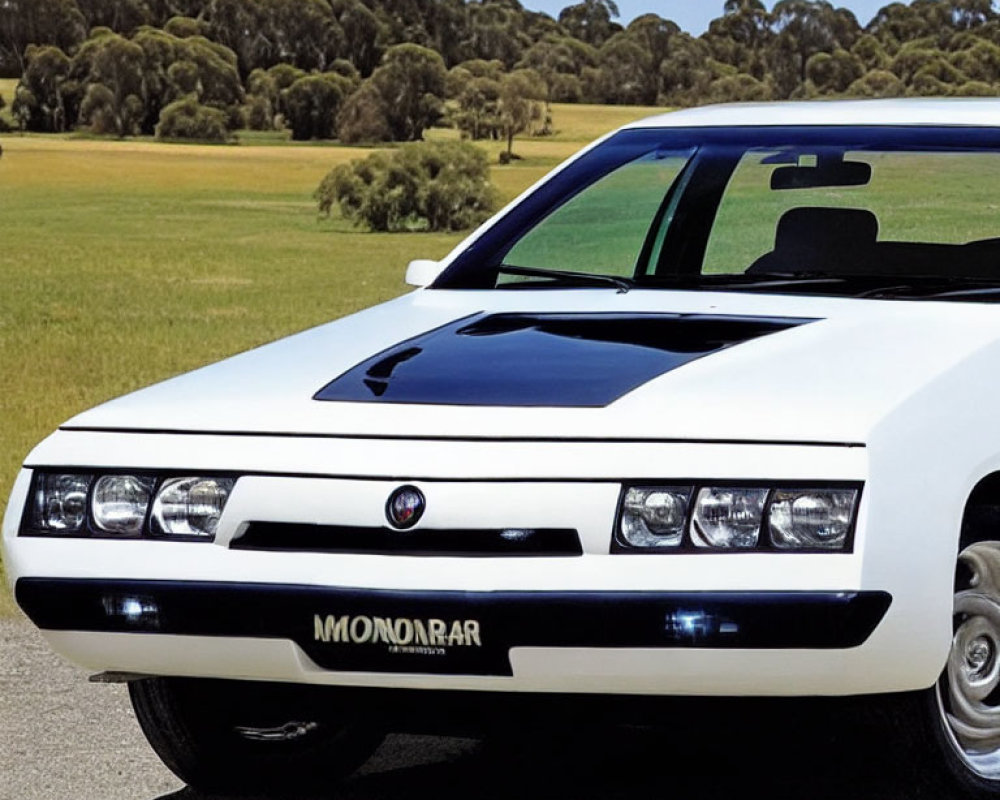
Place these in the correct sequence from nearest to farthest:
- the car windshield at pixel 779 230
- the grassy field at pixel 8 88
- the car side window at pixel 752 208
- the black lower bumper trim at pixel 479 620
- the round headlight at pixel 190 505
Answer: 1. the black lower bumper trim at pixel 479 620
2. the round headlight at pixel 190 505
3. the car windshield at pixel 779 230
4. the car side window at pixel 752 208
5. the grassy field at pixel 8 88

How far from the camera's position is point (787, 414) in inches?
174

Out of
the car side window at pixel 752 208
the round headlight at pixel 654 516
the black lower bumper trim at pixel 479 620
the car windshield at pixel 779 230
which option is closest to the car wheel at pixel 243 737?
the black lower bumper trim at pixel 479 620

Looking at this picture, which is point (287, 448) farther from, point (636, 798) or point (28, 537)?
point (636, 798)

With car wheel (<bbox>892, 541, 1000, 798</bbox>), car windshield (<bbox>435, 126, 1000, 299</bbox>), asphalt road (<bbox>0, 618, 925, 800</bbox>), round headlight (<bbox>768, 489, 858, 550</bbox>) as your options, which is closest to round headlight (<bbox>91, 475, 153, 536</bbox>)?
asphalt road (<bbox>0, 618, 925, 800</bbox>)

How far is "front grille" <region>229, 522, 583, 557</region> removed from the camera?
4.34 meters

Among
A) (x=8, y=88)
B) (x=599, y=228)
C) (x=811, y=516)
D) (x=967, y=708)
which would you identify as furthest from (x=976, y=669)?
(x=8, y=88)

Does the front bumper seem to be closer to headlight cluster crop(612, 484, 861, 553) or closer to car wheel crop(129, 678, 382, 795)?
headlight cluster crop(612, 484, 861, 553)

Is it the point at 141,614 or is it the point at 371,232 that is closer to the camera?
the point at 141,614

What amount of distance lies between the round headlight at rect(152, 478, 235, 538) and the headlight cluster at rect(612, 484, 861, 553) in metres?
0.75

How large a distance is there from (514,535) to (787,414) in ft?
1.73

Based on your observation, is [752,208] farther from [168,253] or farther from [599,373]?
[599,373]

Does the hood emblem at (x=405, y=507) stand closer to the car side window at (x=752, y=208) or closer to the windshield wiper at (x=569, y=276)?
the windshield wiper at (x=569, y=276)

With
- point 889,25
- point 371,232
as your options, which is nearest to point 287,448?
point 371,232

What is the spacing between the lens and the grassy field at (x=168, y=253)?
82.9ft
